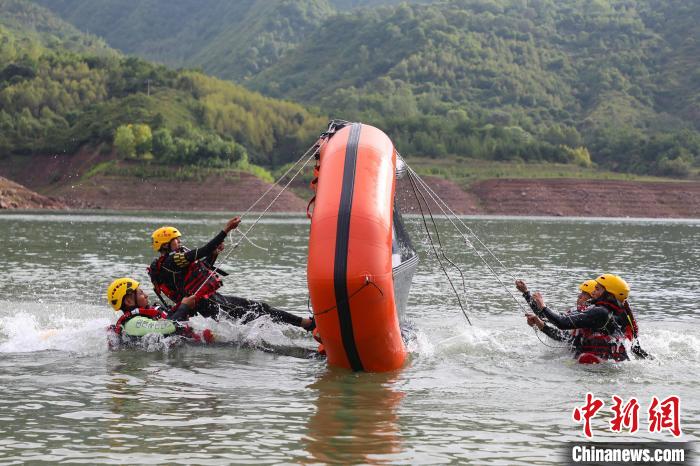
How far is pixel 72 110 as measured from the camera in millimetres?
161125

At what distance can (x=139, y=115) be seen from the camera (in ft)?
474

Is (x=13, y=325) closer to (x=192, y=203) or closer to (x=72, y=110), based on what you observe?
(x=192, y=203)

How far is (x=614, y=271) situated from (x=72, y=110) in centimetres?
13882

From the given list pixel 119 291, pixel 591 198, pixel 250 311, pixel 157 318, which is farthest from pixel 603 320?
pixel 591 198

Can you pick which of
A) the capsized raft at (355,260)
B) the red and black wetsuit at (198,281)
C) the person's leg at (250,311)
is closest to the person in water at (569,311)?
the capsized raft at (355,260)

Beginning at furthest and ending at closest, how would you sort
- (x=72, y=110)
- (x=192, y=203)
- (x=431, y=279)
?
(x=72, y=110) < (x=192, y=203) < (x=431, y=279)

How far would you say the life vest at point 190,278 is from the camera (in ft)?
56.7

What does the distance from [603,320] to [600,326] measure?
0.47ft

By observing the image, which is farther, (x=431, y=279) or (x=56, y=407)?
(x=431, y=279)

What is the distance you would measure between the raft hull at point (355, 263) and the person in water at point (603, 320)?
2400mm

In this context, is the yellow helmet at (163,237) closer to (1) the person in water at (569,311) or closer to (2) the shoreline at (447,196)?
(1) the person in water at (569,311)

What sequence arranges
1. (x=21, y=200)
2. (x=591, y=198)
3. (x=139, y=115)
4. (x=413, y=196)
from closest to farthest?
(x=21, y=200)
(x=413, y=196)
(x=591, y=198)
(x=139, y=115)

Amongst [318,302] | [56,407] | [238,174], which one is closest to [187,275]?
[318,302]

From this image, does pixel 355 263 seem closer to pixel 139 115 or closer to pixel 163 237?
pixel 163 237
